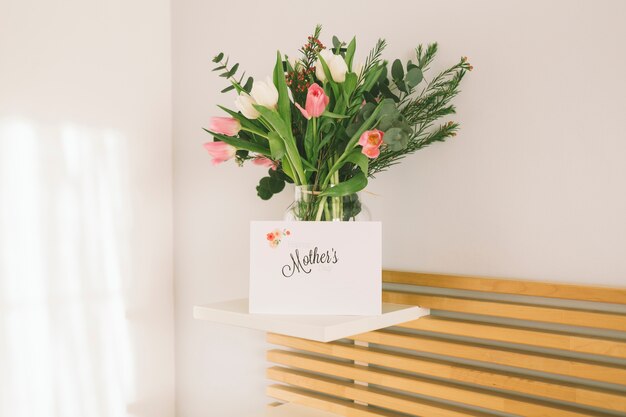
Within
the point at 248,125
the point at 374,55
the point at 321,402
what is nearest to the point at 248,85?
the point at 248,125

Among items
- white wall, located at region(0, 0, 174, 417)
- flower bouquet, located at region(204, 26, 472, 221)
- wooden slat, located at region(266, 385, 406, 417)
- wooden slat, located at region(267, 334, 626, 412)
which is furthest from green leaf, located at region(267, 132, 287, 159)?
white wall, located at region(0, 0, 174, 417)

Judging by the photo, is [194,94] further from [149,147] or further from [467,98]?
[467,98]

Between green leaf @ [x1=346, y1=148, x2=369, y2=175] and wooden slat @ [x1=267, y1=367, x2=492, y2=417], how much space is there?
0.51m

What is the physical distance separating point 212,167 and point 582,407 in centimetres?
110

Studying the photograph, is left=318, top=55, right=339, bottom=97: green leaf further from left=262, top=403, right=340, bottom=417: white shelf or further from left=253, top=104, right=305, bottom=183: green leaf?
left=262, top=403, right=340, bottom=417: white shelf

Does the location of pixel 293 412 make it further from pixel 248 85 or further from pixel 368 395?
pixel 248 85

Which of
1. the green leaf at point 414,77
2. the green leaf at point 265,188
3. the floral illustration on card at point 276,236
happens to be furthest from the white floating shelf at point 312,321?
the green leaf at point 414,77

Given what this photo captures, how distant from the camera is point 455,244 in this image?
120 cm

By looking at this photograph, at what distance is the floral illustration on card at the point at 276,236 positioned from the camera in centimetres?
105

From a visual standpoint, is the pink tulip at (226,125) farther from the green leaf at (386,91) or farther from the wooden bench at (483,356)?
the wooden bench at (483,356)

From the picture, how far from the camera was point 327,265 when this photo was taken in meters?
1.04

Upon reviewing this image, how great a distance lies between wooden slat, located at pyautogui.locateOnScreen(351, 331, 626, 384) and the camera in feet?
3.23

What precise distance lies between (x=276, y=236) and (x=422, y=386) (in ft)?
1.47

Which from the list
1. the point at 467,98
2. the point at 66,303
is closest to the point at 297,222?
the point at 467,98
